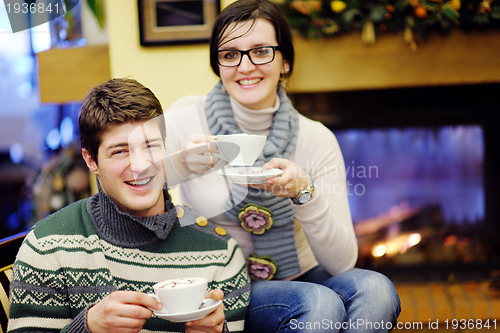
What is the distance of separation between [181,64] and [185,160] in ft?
2.33

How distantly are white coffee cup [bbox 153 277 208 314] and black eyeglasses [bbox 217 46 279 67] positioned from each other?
1.91 ft

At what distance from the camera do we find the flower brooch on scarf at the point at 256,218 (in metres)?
1.04

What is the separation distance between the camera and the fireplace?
1746 mm

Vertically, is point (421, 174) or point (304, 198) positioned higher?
point (304, 198)

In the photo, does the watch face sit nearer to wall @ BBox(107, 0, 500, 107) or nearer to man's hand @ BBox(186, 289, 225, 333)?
man's hand @ BBox(186, 289, 225, 333)

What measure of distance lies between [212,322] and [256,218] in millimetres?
397

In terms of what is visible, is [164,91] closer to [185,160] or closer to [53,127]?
[185,160]

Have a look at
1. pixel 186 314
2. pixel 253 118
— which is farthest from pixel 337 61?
pixel 186 314

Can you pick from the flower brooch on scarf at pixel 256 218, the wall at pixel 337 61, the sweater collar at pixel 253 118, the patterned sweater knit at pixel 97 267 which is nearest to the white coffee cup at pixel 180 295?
the patterned sweater knit at pixel 97 267

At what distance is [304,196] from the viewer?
3.04 feet

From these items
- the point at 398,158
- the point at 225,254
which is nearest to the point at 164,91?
the point at 225,254

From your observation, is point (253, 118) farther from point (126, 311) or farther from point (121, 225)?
point (126, 311)

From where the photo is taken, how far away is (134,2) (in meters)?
1.47

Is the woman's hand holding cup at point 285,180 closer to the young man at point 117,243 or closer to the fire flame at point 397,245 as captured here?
the young man at point 117,243
